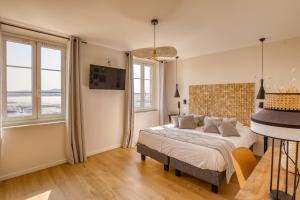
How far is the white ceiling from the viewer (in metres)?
2.09

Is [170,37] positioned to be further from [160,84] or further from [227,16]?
[160,84]

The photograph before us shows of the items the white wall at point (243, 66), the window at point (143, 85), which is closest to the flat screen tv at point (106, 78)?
the window at point (143, 85)

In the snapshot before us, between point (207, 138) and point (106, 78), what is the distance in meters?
2.55

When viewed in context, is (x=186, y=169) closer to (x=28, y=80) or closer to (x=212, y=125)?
(x=212, y=125)

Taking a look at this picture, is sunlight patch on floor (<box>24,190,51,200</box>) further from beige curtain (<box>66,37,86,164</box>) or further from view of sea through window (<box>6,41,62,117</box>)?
view of sea through window (<box>6,41,62,117</box>)

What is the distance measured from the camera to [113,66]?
4.17 meters

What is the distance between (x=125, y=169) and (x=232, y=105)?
286cm

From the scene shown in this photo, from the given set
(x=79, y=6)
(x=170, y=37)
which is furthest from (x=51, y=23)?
(x=170, y=37)

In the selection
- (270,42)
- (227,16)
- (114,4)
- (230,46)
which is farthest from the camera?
(230,46)

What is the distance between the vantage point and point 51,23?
2689mm

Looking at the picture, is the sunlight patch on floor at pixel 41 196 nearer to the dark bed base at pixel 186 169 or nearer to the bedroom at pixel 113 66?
the bedroom at pixel 113 66

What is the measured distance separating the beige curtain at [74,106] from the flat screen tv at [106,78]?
364 millimetres

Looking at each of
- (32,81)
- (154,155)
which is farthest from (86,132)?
(154,155)

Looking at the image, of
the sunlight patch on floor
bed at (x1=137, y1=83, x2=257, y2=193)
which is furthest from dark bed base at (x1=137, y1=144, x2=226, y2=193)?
the sunlight patch on floor
